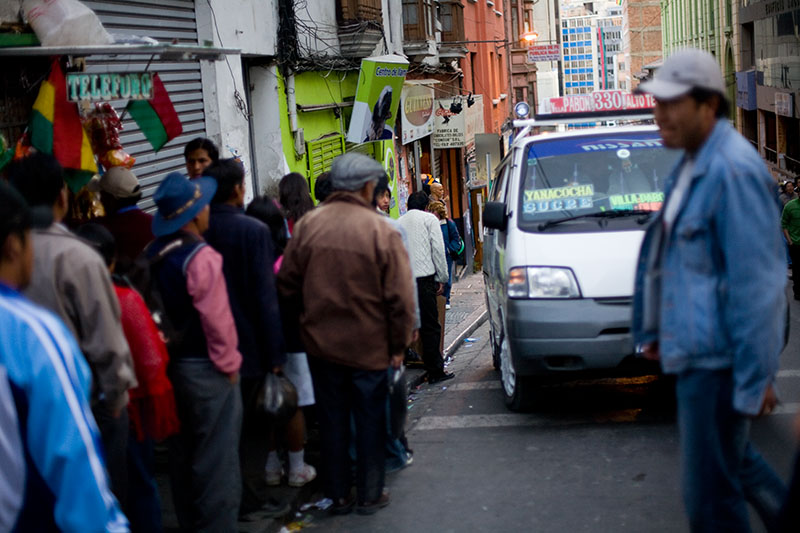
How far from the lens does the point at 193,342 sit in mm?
4645

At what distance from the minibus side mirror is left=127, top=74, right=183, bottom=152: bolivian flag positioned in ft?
7.73

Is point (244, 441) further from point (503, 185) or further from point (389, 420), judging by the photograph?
point (503, 185)

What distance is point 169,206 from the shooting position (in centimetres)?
469

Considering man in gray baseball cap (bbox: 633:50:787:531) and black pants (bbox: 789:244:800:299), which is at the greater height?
man in gray baseball cap (bbox: 633:50:787:531)

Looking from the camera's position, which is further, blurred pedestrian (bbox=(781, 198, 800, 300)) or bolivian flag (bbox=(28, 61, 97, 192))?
blurred pedestrian (bbox=(781, 198, 800, 300))

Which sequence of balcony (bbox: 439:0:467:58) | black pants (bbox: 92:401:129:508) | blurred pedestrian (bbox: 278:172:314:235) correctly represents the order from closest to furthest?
black pants (bbox: 92:401:129:508)
blurred pedestrian (bbox: 278:172:314:235)
balcony (bbox: 439:0:467:58)

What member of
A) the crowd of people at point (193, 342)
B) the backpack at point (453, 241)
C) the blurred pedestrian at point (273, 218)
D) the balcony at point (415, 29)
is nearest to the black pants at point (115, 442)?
the crowd of people at point (193, 342)

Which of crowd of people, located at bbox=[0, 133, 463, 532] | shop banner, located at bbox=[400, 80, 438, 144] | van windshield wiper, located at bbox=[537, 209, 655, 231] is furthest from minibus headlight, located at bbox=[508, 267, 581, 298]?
shop banner, located at bbox=[400, 80, 438, 144]

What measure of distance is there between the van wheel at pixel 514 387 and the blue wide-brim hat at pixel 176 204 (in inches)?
125

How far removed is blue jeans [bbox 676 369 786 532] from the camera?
3.36m

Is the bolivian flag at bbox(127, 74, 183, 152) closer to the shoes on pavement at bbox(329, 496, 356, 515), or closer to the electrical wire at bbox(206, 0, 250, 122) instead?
the shoes on pavement at bbox(329, 496, 356, 515)

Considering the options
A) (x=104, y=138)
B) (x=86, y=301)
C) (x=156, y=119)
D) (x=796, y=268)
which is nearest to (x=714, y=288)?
(x=86, y=301)

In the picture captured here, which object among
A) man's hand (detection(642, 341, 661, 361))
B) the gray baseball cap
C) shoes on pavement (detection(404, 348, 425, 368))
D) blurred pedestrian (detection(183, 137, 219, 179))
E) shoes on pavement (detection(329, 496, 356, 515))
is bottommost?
shoes on pavement (detection(404, 348, 425, 368))

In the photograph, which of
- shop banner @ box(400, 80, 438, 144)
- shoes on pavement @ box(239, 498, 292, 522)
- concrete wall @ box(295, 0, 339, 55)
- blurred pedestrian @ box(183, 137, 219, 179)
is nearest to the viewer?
shoes on pavement @ box(239, 498, 292, 522)
